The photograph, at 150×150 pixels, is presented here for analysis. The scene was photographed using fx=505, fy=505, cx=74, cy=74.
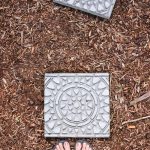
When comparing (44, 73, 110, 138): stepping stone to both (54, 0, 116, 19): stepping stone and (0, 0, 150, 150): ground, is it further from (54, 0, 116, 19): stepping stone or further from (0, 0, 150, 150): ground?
(54, 0, 116, 19): stepping stone

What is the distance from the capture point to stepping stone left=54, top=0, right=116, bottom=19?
3.07 m

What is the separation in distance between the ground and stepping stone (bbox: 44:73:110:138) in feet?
0.14

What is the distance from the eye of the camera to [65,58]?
310 cm

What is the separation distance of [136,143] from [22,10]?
1072 millimetres

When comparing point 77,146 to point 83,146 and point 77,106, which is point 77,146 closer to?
point 83,146

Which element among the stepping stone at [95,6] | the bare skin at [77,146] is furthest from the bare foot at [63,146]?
the stepping stone at [95,6]

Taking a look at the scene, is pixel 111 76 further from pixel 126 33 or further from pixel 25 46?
pixel 25 46

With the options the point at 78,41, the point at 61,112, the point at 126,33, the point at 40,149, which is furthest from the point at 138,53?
the point at 40,149

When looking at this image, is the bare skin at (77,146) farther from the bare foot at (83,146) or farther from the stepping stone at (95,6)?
the stepping stone at (95,6)

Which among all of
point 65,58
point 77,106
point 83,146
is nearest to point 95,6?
point 65,58

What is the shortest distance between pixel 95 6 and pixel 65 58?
1.20 feet

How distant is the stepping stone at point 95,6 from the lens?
10.1 ft

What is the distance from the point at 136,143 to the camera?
121 inches

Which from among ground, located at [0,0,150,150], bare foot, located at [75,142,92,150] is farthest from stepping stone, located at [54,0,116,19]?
bare foot, located at [75,142,92,150]
